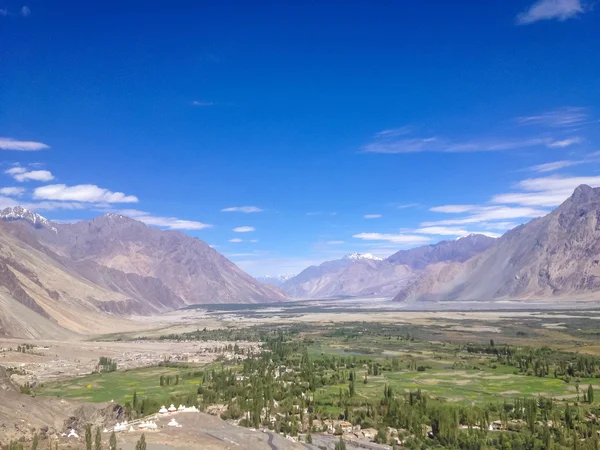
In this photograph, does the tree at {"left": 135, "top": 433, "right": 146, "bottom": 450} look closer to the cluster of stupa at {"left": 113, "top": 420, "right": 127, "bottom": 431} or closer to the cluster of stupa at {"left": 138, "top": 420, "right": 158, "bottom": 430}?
the cluster of stupa at {"left": 138, "top": 420, "right": 158, "bottom": 430}

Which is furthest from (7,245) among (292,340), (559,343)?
(559,343)

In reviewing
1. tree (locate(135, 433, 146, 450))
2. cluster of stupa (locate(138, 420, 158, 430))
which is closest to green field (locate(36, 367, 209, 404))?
cluster of stupa (locate(138, 420, 158, 430))

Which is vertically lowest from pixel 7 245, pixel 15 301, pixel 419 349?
pixel 419 349

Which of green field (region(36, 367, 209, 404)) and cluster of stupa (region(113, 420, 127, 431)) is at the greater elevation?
cluster of stupa (region(113, 420, 127, 431))

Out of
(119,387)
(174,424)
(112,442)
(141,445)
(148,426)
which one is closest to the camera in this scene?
(141,445)

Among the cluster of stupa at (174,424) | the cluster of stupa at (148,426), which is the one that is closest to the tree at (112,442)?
the cluster of stupa at (148,426)

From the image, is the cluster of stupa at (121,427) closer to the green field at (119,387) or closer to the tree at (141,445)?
the tree at (141,445)

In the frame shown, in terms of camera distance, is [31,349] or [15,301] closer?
[31,349]

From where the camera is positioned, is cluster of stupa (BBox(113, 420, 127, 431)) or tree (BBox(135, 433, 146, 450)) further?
cluster of stupa (BBox(113, 420, 127, 431))

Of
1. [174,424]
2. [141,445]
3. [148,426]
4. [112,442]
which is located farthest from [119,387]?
[141,445]

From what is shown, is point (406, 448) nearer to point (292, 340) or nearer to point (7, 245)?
point (292, 340)

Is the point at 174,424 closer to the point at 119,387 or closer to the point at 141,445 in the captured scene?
the point at 141,445
